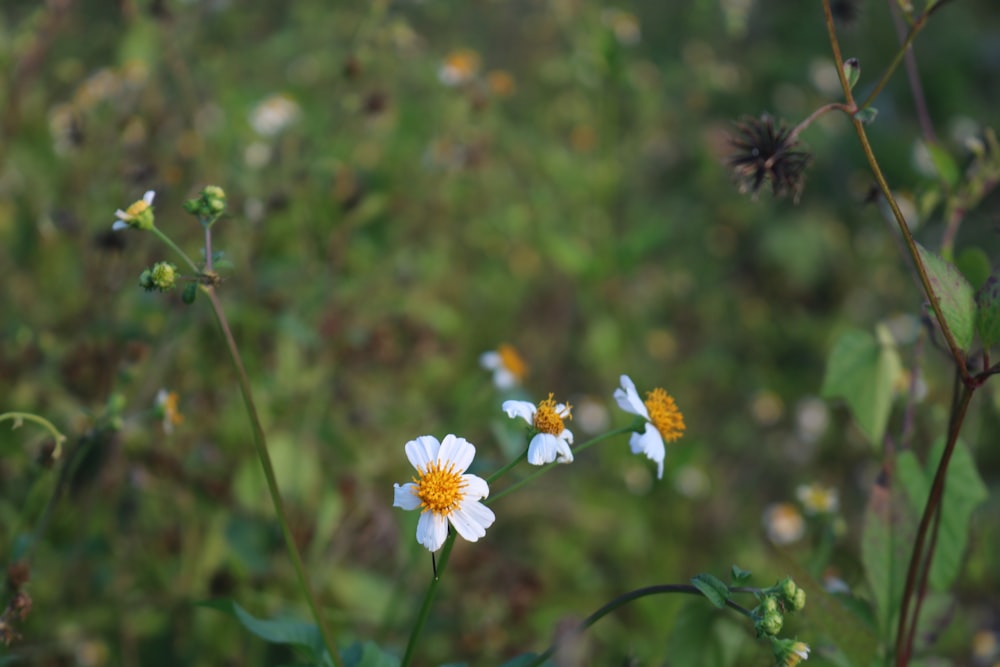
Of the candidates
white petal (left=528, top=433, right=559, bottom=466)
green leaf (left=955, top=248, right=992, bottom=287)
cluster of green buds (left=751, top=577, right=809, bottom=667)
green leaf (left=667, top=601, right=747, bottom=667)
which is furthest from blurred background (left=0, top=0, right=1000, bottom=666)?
white petal (left=528, top=433, right=559, bottom=466)

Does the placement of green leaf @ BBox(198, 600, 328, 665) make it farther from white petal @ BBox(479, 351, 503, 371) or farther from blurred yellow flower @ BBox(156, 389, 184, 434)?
white petal @ BBox(479, 351, 503, 371)

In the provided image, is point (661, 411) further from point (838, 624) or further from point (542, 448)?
point (838, 624)

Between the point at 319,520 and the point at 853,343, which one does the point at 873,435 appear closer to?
the point at 853,343

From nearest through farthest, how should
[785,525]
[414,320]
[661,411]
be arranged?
1. [661,411]
2. [785,525]
3. [414,320]

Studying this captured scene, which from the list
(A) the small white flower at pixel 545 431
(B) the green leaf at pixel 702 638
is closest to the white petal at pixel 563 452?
(A) the small white flower at pixel 545 431

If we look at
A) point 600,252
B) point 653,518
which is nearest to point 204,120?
point 600,252

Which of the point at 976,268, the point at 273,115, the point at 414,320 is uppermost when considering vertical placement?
the point at 273,115

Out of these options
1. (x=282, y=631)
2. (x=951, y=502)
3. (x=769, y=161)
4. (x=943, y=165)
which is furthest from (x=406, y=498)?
Answer: (x=943, y=165)
